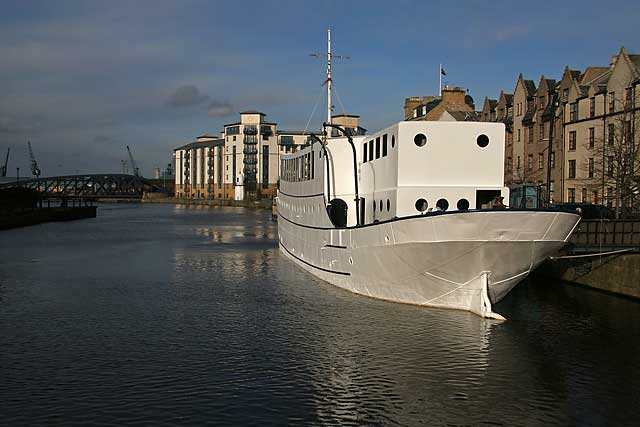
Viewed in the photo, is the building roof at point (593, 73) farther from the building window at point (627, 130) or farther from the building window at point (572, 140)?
the building window at point (627, 130)

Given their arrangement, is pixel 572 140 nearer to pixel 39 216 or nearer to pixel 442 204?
pixel 442 204

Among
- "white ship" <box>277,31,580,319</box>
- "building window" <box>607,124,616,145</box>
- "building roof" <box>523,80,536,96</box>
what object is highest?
"building roof" <box>523,80,536,96</box>

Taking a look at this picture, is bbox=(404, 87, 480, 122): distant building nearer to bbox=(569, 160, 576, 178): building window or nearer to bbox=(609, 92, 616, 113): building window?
bbox=(569, 160, 576, 178): building window

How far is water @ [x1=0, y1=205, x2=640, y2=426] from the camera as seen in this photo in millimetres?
16438

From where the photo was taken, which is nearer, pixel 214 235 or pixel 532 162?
pixel 532 162

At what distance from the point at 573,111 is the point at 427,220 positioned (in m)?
45.8

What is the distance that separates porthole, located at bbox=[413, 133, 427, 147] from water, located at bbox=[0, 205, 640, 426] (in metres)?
6.62

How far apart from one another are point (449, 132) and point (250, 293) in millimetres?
12817

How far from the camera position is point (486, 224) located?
73.9 ft

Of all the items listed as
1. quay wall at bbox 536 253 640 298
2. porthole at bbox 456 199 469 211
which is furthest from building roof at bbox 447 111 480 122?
porthole at bbox 456 199 469 211

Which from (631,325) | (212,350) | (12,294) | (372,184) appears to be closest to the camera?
(212,350)

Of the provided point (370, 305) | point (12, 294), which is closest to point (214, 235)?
point (12, 294)

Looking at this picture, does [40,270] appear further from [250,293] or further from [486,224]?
[486,224]

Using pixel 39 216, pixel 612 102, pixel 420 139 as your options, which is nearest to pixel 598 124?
pixel 612 102
